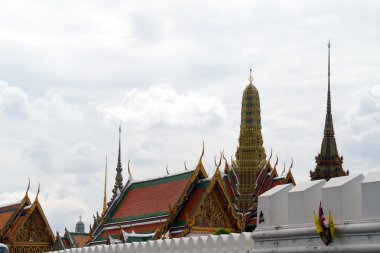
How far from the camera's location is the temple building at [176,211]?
29688mm

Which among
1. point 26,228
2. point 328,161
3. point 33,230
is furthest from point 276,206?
point 328,161

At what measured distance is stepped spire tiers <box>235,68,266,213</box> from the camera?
51.9 meters

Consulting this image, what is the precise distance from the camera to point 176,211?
2998cm

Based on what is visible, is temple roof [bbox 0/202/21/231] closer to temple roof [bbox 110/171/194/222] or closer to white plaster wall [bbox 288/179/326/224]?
temple roof [bbox 110/171/194/222]

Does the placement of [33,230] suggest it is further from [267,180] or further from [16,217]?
[267,180]

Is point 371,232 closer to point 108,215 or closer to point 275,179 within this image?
point 108,215

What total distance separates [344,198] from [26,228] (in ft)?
A: 92.2

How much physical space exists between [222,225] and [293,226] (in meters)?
20.6

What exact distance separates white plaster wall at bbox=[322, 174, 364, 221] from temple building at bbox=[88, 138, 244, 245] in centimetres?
1849

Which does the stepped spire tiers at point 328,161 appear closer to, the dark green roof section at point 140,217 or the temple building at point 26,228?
the temple building at point 26,228

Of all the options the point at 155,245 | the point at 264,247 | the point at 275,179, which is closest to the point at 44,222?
the point at 275,179

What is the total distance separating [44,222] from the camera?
36.8m

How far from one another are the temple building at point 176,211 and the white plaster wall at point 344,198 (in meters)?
18.5

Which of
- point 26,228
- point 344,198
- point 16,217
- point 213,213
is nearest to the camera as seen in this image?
point 344,198
